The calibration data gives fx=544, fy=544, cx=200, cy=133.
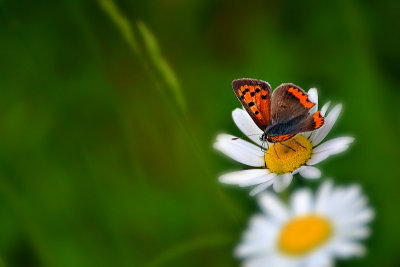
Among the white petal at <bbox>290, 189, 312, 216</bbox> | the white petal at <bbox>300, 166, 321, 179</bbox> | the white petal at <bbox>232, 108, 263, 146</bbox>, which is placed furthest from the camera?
the white petal at <bbox>290, 189, 312, 216</bbox>

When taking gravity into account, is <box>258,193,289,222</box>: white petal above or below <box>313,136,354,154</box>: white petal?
above

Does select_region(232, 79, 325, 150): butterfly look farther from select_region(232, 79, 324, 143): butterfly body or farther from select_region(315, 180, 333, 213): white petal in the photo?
select_region(315, 180, 333, 213): white petal

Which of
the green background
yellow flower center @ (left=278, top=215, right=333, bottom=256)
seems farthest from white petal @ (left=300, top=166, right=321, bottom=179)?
the green background

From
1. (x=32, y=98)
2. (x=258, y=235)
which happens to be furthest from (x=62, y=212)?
(x=258, y=235)

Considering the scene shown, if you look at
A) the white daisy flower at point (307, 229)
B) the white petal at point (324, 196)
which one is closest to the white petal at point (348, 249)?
the white daisy flower at point (307, 229)

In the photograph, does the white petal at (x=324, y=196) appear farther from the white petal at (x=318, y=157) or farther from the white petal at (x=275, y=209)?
the white petal at (x=318, y=157)

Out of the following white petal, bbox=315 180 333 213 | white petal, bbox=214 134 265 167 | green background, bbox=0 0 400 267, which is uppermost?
green background, bbox=0 0 400 267

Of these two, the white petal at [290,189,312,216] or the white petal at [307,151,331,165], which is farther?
the white petal at [290,189,312,216]
